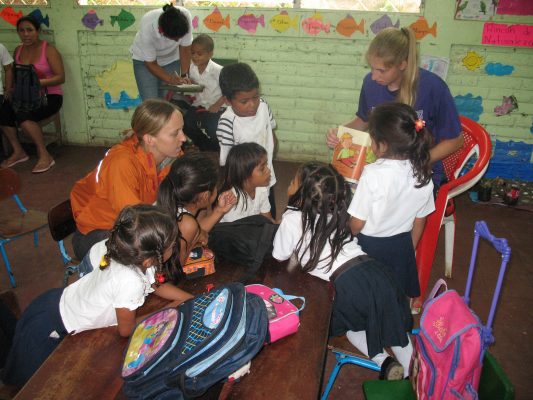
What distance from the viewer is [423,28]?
4816 mm

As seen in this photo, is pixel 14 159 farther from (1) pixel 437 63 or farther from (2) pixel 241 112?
(1) pixel 437 63

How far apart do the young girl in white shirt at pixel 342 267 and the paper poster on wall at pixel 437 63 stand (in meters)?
3.53

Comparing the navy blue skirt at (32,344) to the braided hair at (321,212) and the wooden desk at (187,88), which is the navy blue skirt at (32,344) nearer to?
the braided hair at (321,212)

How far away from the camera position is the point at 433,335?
1.62m

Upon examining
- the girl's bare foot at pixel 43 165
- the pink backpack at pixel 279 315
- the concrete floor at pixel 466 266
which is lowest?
the concrete floor at pixel 466 266

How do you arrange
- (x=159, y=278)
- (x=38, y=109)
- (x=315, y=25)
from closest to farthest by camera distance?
(x=159, y=278)
(x=315, y=25)
(x=38, y=109)

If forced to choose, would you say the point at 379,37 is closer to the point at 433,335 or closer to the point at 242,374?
the point at 433,335

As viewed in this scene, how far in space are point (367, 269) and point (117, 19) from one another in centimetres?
495

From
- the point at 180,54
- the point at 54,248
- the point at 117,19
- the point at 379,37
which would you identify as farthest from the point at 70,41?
the point at 379,37

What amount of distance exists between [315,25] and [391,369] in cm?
414

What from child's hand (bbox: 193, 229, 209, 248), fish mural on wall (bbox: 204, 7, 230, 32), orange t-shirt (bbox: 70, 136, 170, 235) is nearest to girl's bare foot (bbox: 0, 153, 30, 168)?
fish mural on wall (bbox: 204, 7, 230, 32)

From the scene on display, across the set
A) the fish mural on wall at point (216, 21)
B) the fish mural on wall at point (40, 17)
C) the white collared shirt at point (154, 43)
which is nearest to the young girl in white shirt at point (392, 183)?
the white collared shirt at point (154, 43)

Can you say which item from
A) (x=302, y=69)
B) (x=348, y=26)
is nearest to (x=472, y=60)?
(x=348, y=26)

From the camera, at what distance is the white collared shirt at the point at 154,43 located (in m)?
4.08
